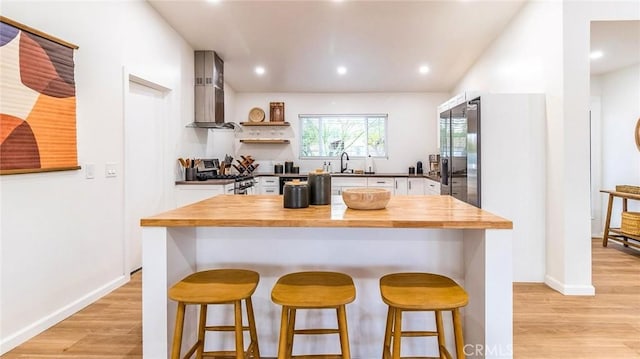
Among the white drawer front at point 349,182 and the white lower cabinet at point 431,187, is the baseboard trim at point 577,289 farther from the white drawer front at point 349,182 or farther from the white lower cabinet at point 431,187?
the white drawer front at point 349,182

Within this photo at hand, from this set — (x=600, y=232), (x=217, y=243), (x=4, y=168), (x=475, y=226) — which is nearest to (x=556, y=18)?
(x=475, y=226)

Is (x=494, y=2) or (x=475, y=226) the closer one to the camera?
(x=475, y=226)

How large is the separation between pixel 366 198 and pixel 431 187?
394 centimetres

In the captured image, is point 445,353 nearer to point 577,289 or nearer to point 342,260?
point 342,260

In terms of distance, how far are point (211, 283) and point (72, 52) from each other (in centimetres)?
220

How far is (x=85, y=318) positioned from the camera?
99.8 inches

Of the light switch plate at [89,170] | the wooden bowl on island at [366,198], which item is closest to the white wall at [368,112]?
the light switch plate at [89,170]

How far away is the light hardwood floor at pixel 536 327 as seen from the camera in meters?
2.07

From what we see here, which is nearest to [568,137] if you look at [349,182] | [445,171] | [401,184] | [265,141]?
[445,171]

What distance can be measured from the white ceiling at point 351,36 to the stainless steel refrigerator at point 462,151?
0.96m

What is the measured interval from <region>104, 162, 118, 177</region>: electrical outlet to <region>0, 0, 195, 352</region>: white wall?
0.12 feet

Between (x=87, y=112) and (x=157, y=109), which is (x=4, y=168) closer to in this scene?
(x=87, y=112)

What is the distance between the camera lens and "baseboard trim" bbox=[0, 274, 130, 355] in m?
2.11

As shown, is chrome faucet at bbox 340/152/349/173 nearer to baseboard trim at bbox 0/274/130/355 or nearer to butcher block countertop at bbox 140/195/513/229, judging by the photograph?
baseboard trim at bbox 0/274/130/355
